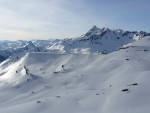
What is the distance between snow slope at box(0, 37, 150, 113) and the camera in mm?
51281

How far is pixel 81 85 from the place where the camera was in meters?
75.1

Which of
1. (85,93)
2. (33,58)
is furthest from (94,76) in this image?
(33,58)

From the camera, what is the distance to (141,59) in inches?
3516

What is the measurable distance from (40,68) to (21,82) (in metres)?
18.8

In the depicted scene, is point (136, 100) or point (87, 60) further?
point (87, 60)

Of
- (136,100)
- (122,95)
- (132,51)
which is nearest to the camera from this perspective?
(136,100)

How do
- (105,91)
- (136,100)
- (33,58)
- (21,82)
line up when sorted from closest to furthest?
(136,100), (105,91), (21,82), (33,58)

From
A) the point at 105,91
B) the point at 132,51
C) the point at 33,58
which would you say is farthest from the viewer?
the point at 33,58

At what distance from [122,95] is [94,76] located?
2593 cm

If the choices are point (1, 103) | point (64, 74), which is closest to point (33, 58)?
point (64, 74)

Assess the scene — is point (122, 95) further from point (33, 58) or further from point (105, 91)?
point (33, 58)

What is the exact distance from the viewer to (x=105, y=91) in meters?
60.3

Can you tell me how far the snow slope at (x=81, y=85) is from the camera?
51281 millimetres

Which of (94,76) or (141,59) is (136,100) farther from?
(141,59)
